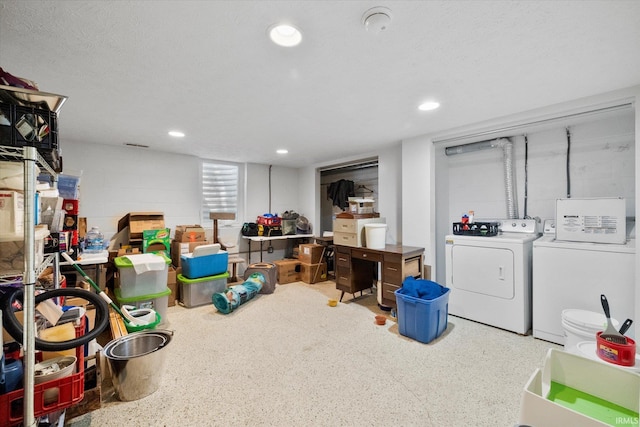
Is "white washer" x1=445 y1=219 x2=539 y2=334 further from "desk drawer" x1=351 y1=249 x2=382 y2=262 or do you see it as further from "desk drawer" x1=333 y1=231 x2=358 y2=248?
"desk drawer" x1=333 y1=231 x2=358 y2=248

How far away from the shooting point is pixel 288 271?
4.81 meters

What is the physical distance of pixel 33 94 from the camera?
1.08m

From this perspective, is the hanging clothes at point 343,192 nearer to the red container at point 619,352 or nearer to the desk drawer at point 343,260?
the desk drawer at point 343,260

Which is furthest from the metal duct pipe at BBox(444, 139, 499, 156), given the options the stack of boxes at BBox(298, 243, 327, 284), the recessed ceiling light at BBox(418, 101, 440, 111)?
the stack of boxes at BBox(298, 243, 327, 284)

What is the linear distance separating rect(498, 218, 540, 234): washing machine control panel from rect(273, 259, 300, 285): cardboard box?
10.6 feet

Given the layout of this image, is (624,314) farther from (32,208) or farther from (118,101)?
(118,101)

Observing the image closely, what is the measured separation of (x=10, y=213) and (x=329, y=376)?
2058 mm

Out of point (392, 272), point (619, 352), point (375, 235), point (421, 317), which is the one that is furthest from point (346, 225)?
point (619, 352)

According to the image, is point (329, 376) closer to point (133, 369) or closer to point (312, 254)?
point (133, 369)

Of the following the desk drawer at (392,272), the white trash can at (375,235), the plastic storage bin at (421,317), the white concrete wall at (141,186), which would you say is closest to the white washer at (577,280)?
the plastic storage bin at (421,317)

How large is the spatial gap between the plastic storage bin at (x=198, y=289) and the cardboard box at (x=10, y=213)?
2.73 meters

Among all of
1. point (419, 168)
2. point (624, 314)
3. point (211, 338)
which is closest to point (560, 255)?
point (624, 314)

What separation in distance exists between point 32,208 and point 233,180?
444 cm

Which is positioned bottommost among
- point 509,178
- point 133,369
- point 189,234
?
point 133,369
